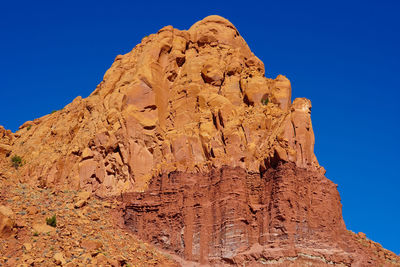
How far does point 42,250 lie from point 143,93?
20.6 m

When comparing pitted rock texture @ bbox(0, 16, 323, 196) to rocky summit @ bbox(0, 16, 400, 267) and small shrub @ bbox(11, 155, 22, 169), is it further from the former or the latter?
small shrub @ bbox(11, 155, 22, 169)

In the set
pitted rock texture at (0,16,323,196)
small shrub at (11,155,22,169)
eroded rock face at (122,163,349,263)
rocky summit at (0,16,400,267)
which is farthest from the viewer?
small shrub at (11,155,22,169)

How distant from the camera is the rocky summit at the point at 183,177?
187 ft

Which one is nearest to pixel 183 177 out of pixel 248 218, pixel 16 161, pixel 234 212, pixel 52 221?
pixel 234 212

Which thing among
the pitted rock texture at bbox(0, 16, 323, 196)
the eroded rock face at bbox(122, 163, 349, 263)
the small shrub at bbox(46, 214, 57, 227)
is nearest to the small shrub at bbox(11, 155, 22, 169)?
the pitted rock texture at bbox(0, 16, 323, 196)

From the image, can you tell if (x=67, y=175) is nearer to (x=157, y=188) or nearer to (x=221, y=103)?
(x=157, y=188)

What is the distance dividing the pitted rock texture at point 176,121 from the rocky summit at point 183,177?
0.38 feet

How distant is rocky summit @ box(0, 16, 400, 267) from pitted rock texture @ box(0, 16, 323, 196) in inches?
4.5

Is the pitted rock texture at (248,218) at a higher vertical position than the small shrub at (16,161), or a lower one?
lower

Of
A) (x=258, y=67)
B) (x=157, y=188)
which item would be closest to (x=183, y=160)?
(x=157, y=188)

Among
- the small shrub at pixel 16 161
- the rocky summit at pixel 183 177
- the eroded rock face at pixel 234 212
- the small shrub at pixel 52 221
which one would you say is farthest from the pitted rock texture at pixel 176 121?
the small shrub at pixel 52 221

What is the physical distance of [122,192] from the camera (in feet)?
210

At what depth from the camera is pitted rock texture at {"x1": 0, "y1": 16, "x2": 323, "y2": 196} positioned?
6344cm

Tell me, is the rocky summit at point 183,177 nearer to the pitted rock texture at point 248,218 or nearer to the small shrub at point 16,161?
the pitted rock texture at point 248,218
